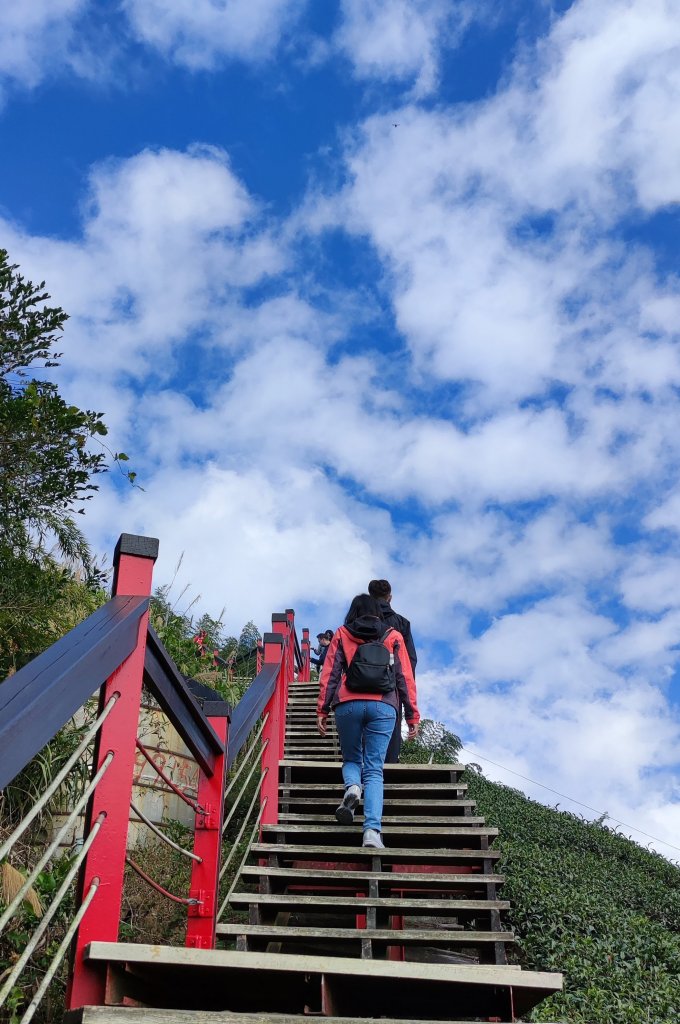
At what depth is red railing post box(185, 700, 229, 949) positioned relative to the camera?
11.0ft

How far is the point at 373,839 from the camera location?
4.84 meters

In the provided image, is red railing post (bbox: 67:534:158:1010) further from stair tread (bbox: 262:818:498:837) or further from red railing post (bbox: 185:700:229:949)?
stair tread (bbox: 262:818:498:837)

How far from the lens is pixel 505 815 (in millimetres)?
9562

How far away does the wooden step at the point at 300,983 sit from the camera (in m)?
2.25

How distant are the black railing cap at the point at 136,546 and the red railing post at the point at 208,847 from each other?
1250mm

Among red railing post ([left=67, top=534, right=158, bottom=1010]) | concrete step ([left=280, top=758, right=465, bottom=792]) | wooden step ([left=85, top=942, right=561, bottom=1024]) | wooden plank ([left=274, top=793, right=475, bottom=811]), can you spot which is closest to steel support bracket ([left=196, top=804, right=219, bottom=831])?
wooden step ([left=85, top=942, right=561, bottom=1024])

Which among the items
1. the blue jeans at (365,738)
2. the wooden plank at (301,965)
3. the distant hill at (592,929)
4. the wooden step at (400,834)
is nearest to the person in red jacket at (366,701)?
the blue jeans at (365,738)

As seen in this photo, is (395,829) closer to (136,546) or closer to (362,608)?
(362,608)

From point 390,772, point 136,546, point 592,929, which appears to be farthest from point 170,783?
point 592,929

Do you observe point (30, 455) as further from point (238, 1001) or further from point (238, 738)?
point (238, 1001)

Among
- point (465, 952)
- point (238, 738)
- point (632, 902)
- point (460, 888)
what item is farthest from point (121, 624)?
point (632, 902)

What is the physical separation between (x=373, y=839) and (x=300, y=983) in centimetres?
247

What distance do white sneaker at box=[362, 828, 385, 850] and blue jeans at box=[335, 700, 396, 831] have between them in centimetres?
22

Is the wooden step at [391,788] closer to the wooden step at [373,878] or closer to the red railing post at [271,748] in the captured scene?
the red railing post at [271,748]
